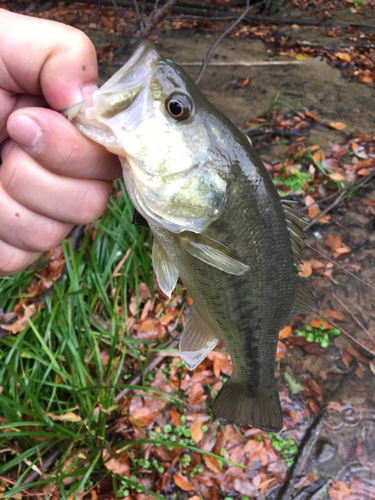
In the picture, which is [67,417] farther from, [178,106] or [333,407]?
[178,106]

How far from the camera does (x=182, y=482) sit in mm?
2625

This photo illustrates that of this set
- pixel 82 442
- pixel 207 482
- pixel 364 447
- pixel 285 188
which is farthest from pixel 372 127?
pixel 82 442

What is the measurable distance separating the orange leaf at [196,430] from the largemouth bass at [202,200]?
1.60 m

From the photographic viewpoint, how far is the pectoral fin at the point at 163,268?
1.42 meters

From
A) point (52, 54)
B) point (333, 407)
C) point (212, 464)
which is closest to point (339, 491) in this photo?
point (333, 407)

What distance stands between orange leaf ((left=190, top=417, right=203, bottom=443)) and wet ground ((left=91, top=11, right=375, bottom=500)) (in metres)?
0.68

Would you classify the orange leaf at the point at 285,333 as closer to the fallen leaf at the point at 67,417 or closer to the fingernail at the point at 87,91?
the fallen leaf at the point at 67,417

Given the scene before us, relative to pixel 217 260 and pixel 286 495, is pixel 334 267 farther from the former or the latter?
pixel 217 260

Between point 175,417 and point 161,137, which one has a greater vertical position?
point 161,137

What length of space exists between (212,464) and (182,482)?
271 mm

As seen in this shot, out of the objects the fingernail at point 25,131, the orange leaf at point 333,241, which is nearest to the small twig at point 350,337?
the orange leaf at point 333,241

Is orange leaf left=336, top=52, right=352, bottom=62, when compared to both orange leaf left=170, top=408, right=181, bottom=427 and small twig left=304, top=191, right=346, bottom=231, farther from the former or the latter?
orange leaf left=170, top=408, right=181, bottom=427

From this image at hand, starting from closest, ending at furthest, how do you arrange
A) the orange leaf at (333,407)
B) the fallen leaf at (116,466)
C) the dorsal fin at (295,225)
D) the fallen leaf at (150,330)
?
the dorsal fin at (295,225) < the fallen leaf at (116,466) < the orange leaf at (333,407) < the fallen leaf at (150,330)

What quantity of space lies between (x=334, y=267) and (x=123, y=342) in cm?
245
